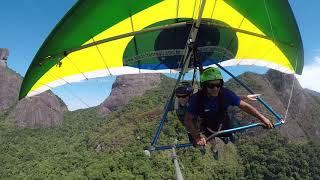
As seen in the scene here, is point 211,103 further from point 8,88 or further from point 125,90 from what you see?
point 8,88

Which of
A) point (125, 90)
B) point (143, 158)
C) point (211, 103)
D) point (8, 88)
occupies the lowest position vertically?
point (143, 158)

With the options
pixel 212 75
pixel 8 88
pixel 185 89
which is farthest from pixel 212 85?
pixel 8 88

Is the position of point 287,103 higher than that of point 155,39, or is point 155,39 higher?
point 287,103

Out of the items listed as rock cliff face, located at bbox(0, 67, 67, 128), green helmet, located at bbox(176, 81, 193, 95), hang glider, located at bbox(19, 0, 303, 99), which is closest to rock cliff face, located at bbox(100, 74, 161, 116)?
rock cliff face, located at bbox(0, 67, 67, 128)

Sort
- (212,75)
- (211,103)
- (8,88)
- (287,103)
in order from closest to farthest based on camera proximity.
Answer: (212,75)
(211,103)
(287,103)
(8,88)

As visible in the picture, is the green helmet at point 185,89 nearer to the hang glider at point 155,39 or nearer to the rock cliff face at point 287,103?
the hang glider at point 155,39

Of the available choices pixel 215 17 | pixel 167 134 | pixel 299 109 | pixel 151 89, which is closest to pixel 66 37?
pixel 215 17

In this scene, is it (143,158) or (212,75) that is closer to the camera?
(212,75)
